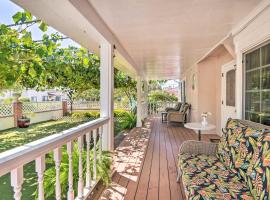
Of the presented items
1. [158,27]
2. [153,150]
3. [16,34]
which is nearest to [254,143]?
[158,27]

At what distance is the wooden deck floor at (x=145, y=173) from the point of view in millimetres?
2480

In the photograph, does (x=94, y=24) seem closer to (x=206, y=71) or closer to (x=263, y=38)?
(x=263, y=38)

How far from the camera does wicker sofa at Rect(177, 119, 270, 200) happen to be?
4.92 ft

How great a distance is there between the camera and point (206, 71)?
19.9 feet

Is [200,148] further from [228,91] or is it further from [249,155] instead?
[228,91]

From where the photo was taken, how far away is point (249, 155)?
5.79 feet

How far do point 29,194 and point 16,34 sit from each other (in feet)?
7.09

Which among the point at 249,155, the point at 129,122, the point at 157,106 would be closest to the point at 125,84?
the point at 129,122

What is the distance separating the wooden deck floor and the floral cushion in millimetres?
828

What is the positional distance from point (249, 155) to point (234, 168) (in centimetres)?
25

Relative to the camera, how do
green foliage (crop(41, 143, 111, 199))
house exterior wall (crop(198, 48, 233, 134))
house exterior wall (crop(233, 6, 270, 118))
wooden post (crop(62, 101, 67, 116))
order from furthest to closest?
wooden post (crop(62, 101, 67, 116)) → house exterior wall (crop(198, 48, 233, 134)) → house exterior wall (crop(233, 6, 270, 118)) → green foliage (crop(41, 143, 111, 199))

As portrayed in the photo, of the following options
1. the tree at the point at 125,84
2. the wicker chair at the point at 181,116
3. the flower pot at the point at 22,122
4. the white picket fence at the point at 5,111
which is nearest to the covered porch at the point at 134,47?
the wicker chair at the point at 181,116

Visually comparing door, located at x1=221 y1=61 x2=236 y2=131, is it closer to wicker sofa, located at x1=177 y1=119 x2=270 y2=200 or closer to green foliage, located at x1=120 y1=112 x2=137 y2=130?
wicker sofa, located at x1=177 y1=119 x2=270 y2=200

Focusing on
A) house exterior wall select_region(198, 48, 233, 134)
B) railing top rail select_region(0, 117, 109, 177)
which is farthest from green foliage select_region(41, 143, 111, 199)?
house exterior wall select_region(198, 48, 233, 134)
